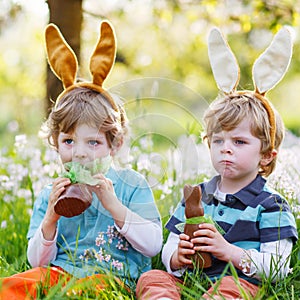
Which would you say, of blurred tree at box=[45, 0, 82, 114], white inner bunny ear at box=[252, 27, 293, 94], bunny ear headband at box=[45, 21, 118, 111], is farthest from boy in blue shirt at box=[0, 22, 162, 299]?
blurred tree at box=[45, 0, 82, 114]

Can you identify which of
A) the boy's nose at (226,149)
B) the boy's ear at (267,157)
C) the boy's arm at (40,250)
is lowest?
the boy's arm at (40,250)

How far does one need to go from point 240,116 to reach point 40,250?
980 millimetres

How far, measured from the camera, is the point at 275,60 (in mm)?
2602

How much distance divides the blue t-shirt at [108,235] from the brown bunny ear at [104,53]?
44cm

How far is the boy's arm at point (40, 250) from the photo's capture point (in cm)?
264

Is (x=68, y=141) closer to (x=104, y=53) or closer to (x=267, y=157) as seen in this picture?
(x=104, y=53)

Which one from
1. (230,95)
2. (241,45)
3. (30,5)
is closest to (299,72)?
(241,45)

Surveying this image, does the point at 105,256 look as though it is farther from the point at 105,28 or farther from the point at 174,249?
the point at 105,28

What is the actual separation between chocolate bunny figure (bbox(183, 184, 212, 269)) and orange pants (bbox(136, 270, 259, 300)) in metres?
0.10

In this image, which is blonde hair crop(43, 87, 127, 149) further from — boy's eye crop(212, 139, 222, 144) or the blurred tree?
the blurred tree

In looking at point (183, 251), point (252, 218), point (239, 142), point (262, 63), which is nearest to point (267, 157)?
point (239, 142)

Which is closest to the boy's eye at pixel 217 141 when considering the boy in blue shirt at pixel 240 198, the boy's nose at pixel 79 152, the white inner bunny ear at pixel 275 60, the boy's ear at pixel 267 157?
the boy in blue shirt at pixel 240 198

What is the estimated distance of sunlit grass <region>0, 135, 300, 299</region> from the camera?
2436mm

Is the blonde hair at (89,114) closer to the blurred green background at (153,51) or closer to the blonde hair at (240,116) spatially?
the blurred green background at (153,51)
